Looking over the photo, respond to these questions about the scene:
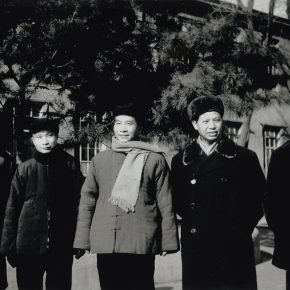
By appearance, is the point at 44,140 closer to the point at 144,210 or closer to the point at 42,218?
the point at 42,218

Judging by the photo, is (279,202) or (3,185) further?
(3,185)

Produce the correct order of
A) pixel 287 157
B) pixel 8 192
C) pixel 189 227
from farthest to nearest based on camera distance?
1. pixel 8 192
2. pixel 189 227
3. pixel 287 157

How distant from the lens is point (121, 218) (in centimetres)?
310

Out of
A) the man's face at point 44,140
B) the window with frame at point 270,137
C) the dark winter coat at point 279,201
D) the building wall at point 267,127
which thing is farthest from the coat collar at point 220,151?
the window with frame at point 270,137

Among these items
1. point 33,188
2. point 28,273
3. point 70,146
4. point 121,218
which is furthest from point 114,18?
point 28,273

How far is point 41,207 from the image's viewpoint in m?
3.48

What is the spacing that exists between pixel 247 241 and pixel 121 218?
3.16 ft

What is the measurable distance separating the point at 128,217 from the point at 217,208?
67 cm

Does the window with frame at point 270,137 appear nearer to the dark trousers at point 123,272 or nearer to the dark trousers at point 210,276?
the dark trousers at point 210,276

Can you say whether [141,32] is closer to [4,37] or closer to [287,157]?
[4,37]

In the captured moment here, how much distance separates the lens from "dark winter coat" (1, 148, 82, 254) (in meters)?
3.43

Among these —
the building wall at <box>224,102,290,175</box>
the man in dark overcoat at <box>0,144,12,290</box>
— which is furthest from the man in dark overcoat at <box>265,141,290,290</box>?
the building wall at <box>224,102,290,175</box>

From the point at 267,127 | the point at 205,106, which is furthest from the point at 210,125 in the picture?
the point at 267,127

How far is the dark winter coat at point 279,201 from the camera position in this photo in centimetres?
295
